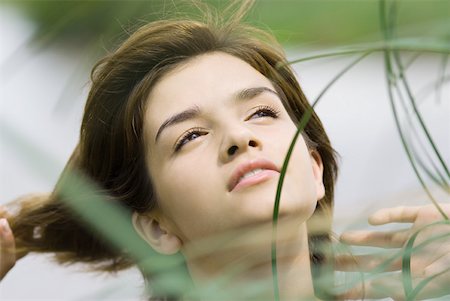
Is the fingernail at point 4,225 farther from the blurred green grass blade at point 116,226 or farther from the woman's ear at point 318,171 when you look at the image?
the woman's ear at point 318,171

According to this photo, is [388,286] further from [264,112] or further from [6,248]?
[6,248]

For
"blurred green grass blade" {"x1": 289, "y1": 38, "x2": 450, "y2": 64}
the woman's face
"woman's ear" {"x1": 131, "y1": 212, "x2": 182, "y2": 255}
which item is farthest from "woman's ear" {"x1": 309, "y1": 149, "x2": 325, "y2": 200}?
"blurred green grass blade" {"x1": 289, "y1": 38, "x2": 450, "y2": 64}

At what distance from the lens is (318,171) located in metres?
0.63

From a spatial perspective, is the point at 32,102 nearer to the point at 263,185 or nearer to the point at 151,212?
the point at 151,212

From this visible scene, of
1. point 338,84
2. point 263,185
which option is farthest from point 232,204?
point 338,84

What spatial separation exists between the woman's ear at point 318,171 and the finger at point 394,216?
0.17 feet

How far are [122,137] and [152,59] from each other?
0.06m

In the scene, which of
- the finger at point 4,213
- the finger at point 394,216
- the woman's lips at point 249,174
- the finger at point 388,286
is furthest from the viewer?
the finger at point 4,213

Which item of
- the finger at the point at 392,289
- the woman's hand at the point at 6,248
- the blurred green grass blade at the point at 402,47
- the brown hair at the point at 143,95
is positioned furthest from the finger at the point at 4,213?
the blurred green grass blade at the point at 402,47

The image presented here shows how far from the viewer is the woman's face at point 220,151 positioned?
0.52m

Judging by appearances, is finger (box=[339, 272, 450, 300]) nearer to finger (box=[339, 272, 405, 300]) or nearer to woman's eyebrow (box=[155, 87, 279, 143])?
finger (box=[339, 272, 405, 300])

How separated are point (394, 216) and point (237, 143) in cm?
17

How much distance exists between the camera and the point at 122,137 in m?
0.63

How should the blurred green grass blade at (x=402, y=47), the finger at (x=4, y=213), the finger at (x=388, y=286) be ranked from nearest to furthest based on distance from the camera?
the blurred green grass blade at (x=402, y=47)
the finger at (x=388, y=286)
the finger at (x=4, y=213)
